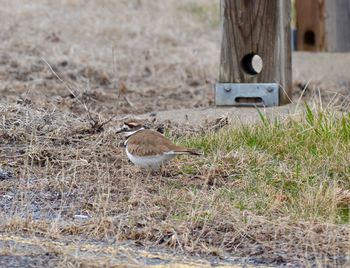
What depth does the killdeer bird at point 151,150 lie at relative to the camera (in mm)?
7750

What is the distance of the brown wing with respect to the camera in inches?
306

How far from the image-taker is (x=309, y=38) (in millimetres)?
14961

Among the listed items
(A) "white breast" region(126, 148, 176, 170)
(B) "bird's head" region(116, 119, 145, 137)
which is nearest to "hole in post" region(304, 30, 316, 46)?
(B) "bird's head" region(116, 119, 145, 137)

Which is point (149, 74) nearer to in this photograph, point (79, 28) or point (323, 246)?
point (79, 28)

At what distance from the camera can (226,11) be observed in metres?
10.4

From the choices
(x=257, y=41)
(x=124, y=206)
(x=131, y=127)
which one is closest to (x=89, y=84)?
(x=257, y=41)

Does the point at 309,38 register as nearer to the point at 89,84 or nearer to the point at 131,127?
the point at 89,84

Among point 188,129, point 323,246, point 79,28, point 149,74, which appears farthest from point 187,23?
point 323,246

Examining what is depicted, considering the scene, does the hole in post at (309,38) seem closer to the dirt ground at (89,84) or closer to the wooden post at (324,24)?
the wooden post at (324,24)

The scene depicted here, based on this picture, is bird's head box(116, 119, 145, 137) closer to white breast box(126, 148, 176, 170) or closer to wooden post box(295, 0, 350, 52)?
white breast box(126, 148, 176, 170)

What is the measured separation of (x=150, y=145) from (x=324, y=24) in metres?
7.29

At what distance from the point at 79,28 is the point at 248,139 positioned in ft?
27.8

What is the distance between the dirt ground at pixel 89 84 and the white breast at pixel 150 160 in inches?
8.3

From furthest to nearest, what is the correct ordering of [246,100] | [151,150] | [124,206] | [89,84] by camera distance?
1. [89,84]
2. [246,100]
3. [151,150]
4. [124,206]
